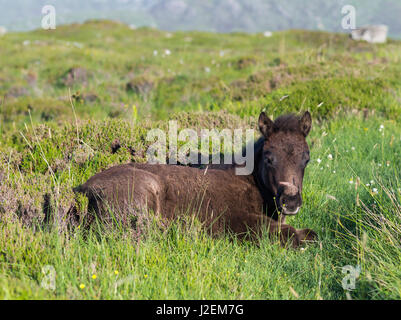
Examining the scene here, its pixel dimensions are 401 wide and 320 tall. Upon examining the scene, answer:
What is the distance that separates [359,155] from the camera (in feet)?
24.9

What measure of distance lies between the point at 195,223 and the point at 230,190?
0.83 meters

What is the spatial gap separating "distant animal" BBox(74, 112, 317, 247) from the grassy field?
0.29m

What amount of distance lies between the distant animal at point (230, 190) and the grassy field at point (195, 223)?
0.29 m

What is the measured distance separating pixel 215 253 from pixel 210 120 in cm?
457

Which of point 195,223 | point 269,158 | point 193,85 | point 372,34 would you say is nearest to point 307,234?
point 269,158

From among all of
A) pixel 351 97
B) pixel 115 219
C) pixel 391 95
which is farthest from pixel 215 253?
pixel 391 95

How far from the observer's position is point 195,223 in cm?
501

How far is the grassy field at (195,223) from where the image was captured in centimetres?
376

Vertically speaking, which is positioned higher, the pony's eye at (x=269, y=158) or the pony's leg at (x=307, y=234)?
the pony's eye at (x=269, y=158)

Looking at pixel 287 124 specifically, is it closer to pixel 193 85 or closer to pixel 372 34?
pixel 193 85

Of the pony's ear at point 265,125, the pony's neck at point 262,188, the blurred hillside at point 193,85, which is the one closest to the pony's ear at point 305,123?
the pony's ear at point 265,125

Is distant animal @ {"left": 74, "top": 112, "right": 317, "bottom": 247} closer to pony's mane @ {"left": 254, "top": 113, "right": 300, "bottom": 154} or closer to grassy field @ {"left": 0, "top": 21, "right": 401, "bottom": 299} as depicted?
pony's mane @ {"left": 254, "top": 113, "right": 300, "bottom": 154}

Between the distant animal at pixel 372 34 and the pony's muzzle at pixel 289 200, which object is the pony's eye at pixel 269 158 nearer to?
the pony's muzzle at pixel 289 200
